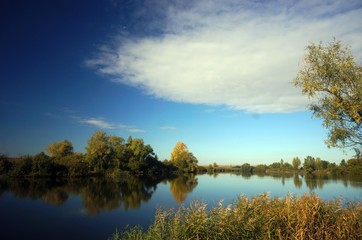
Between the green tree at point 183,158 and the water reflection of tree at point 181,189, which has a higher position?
the green tree at point 183,158

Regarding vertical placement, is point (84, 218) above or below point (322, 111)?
below

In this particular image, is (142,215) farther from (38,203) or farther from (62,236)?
(38,203)

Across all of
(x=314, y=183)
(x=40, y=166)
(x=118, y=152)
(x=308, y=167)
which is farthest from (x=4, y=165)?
(x=308, y=167)

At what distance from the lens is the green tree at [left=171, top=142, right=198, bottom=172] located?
344 ft

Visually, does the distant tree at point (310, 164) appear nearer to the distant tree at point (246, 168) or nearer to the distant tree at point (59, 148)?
the distant tree at point (246, 168)

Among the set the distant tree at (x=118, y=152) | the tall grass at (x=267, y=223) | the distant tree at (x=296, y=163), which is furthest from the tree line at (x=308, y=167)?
the tall grass at (x=267, y=223)

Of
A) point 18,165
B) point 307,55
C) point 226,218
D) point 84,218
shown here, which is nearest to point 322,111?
point 307,55

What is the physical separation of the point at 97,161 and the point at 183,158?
40422 mm

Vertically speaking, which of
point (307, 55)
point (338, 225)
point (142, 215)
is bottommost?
point (142, 215)

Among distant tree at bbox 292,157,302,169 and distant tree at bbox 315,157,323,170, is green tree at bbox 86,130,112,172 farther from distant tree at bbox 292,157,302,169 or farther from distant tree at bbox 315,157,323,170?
distant tree at bbox 292,157,302,169

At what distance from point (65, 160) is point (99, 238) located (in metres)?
56.0

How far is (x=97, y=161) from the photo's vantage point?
72750 millimetres

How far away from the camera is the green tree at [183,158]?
105 meters

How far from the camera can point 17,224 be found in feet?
60.6
